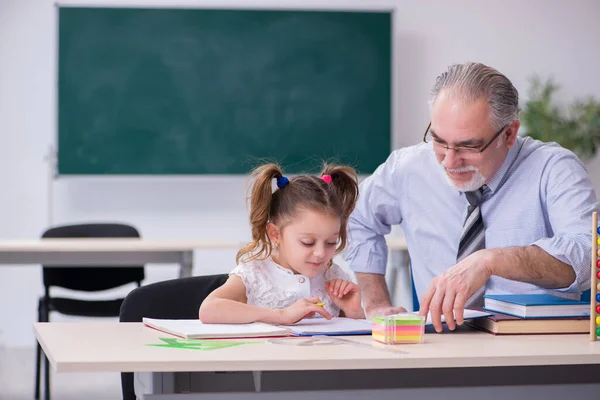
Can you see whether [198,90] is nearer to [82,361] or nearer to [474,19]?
→ [474,19]

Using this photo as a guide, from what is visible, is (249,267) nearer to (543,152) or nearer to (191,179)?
(543,152)

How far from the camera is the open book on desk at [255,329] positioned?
1451mm

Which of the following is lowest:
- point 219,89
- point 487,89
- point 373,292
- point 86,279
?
point 86,279

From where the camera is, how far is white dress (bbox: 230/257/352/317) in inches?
73.4

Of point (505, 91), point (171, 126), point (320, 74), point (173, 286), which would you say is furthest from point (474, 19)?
point (173, 286)

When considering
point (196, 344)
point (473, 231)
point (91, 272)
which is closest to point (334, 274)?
point (473, 231)

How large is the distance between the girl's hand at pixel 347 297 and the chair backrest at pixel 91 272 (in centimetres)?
244

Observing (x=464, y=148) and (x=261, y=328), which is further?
(x=464, y=148)

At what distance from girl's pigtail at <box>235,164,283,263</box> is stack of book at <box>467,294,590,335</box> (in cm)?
54

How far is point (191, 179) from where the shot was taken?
17.3 ft

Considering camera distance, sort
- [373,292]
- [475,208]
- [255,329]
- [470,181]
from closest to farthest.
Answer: [255,329] < [470,181] < [475,208] < [373,292]

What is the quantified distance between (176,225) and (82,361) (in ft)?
13.7

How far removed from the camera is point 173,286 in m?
1.89

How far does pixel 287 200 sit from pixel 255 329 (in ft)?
1.57
